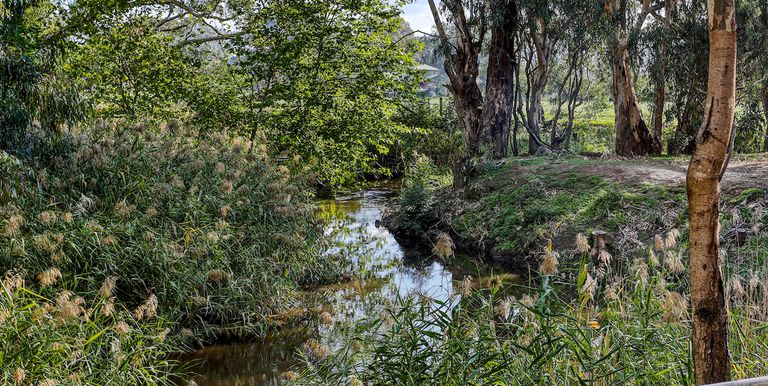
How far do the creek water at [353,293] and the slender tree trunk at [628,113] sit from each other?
664 cm

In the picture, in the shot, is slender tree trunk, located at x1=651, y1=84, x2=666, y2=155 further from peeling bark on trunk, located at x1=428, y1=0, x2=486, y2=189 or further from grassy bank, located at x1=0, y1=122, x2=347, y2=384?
grassy bank, located at x1=0, y1=122, x2=347, y2=384

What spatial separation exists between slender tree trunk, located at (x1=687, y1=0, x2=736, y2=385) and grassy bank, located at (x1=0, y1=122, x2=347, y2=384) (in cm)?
354

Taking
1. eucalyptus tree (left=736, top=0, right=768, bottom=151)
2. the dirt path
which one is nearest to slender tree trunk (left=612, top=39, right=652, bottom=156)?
eucalyptus tree (left=736, top=0, right=768, bottom=151)

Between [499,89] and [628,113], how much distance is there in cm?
360

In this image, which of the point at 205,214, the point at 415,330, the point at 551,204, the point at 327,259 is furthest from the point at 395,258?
the point at 415,330

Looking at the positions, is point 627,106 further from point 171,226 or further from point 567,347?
point 567,347

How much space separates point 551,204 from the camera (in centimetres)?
1030

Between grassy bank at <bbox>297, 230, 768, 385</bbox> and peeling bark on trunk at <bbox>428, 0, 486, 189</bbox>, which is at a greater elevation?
peeling bark on trunk at <bbox>428, 0, 486, 189</bbox>

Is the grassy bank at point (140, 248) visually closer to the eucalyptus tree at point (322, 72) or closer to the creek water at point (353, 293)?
the creek water at point (353, 293)

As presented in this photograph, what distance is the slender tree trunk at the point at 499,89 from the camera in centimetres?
1518

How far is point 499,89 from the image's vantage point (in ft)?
49.8

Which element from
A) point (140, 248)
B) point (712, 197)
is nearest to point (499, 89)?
point (140, 248)

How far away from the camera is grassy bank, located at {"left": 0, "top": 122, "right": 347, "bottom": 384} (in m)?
4.46

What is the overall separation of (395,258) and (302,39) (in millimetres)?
4025
